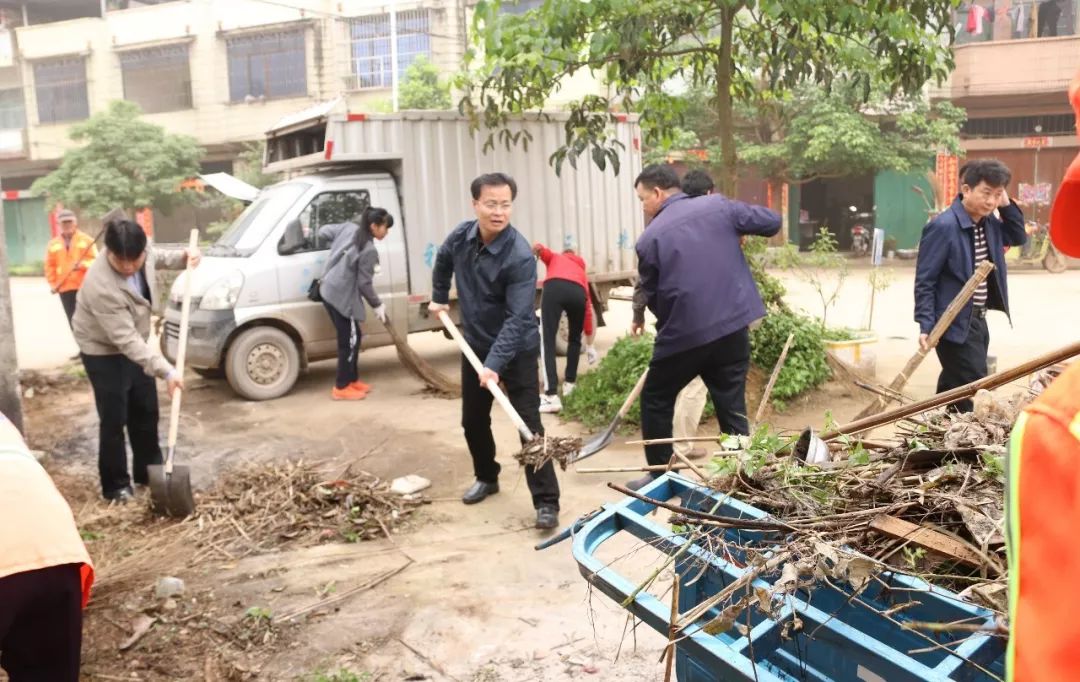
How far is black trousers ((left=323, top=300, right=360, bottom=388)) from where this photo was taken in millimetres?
7867

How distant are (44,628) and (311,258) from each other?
634cm

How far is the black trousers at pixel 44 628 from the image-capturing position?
190 cm

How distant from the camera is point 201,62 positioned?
27.2 metres

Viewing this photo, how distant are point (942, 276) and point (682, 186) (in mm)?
1467

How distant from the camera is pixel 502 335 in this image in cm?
451

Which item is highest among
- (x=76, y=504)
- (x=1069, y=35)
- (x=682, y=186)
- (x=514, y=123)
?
(x=1069, y=35)

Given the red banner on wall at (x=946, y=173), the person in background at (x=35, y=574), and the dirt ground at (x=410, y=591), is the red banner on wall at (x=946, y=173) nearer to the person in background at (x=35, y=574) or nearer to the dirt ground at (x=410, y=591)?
the dirt ground at (x=410, y=591)

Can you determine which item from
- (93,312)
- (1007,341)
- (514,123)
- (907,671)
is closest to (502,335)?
(93,312)

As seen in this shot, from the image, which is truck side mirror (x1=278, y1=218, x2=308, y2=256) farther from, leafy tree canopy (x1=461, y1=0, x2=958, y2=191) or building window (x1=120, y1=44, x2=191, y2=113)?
building window (x1=120, y1=44, x2=191, y2=113)

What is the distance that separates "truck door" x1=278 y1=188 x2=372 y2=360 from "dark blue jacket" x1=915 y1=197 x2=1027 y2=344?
508 centimetres

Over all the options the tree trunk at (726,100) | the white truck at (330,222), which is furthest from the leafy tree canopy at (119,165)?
the tree trunk at (726,100)

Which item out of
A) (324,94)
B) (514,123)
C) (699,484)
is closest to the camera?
(699,484)

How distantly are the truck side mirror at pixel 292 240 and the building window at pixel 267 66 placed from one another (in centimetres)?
2014

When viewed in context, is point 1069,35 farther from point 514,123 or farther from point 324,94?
point 324,94
